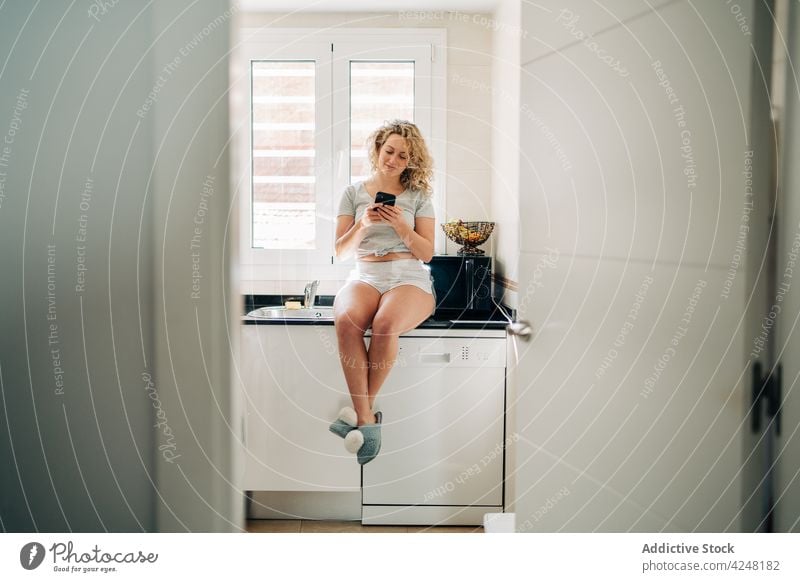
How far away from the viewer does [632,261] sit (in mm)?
543

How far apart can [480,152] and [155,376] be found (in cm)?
76

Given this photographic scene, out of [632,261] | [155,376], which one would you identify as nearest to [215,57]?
[155,376]

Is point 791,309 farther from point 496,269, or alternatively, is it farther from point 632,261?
point 496,269

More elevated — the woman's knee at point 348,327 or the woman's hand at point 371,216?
the woman's hand at point 371,216

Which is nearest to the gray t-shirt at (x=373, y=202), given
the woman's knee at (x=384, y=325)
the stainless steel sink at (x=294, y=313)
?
the woman's knee at (x=384, y=325)
